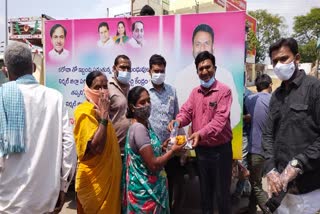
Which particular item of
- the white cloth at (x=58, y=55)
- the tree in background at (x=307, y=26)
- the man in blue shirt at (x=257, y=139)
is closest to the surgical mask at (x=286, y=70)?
the man in blue shirt at (x=257, y=139)

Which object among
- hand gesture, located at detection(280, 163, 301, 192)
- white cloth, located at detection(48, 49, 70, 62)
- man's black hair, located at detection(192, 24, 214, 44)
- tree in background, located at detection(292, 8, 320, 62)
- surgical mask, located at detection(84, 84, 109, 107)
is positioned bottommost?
hand gesture, located at detection(280, 163, 301, 192)

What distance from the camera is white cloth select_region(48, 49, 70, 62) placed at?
4.10m

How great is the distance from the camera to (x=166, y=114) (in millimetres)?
3377

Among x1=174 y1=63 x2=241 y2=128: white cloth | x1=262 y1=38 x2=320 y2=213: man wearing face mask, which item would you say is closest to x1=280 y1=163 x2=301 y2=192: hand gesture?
x1=262 y1=38 x2=320 y2=213: man wearing face mask

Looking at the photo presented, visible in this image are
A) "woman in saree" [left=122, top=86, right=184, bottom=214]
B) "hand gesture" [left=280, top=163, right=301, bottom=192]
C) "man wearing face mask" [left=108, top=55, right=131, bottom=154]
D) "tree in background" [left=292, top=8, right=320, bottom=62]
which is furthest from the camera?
"tree in background" [left=292, top=8, right=320, bottom=62]

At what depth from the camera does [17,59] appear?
2.07 m

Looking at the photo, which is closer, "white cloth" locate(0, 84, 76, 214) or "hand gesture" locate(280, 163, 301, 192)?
"white cloth" locate(0, 84, 76, 214)

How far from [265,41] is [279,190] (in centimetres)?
4406

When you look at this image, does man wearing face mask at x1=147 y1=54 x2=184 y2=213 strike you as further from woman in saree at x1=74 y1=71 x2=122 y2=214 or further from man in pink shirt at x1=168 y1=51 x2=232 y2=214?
woman in saree at x1=74 y1=71 x2=122 y2=214

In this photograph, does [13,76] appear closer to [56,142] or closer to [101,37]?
[56,142]

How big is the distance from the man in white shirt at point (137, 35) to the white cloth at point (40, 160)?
1.79 m

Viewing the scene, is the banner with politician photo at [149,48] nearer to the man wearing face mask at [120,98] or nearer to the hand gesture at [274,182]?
the man wearing face mask at [120,98]

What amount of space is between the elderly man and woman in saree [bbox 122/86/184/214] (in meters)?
0.49

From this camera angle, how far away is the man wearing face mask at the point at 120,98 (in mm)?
3222
